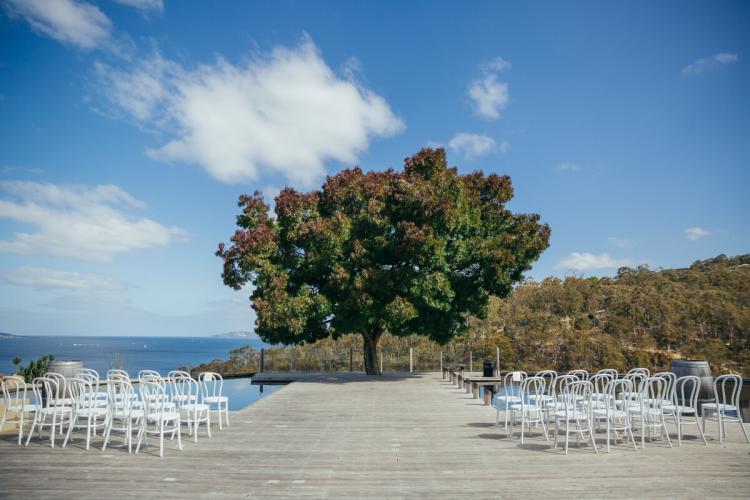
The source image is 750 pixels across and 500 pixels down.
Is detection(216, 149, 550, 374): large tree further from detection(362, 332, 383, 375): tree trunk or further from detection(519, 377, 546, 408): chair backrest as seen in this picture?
detection(519, 377, 546, 408): chair backrest

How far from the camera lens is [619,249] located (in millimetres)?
54125

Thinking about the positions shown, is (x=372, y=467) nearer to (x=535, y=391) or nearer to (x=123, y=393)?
(x=535, y=391)

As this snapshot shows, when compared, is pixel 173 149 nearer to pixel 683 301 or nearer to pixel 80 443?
pixel 80 443

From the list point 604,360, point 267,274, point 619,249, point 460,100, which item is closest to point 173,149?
point 267,274

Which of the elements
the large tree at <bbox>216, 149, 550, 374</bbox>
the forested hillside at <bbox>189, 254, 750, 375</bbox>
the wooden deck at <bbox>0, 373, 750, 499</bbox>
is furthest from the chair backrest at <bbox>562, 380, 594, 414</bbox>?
the forested hillside at <bbox>189, 254, 750, 375</bbox>

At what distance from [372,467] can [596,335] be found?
28.7m

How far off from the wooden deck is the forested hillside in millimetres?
14004

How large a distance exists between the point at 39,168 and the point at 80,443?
1749 centimetres

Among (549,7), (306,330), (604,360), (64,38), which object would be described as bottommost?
(604,360)

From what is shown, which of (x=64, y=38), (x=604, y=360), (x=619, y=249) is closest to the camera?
(x=64, y=38)

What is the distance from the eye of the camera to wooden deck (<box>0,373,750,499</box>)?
15.5 ft

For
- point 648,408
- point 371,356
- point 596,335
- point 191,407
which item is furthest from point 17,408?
point 596,335

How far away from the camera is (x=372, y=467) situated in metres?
5.64

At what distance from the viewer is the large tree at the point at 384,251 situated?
15.8m
